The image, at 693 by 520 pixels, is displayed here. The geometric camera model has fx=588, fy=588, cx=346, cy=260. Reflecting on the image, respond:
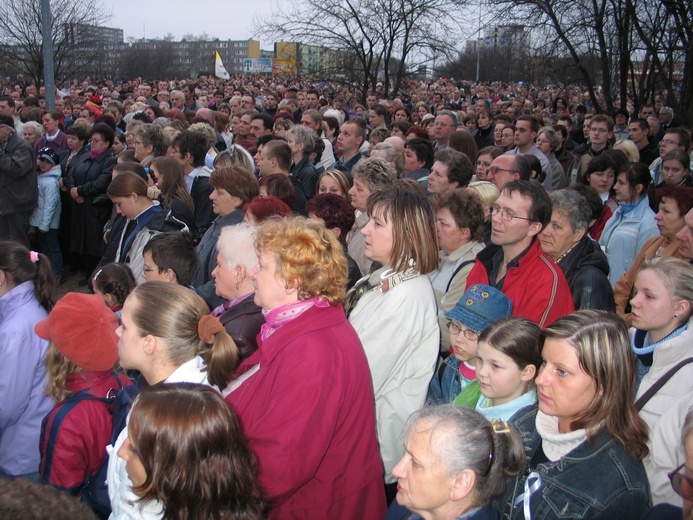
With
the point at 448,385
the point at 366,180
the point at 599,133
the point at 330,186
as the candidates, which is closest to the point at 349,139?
the point at 330,186

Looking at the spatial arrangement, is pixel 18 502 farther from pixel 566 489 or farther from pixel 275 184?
pixel 275 184

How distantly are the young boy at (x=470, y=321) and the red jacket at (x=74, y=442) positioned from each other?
1.63 meters

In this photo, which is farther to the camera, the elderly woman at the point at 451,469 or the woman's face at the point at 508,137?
the woman's face at the point at 508,137

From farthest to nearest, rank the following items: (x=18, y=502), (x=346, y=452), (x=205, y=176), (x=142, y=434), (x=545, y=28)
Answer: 1. (x=545, y=28)
2. (x=205, y=176)
3. (x=346, y=452)
4. (x=142, y=434)
5. (x=18, y=502)

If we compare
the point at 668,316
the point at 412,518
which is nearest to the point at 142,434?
the point at 412,518

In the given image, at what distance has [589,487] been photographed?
1.97 m

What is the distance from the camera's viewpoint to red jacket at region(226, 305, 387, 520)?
1.93 meters

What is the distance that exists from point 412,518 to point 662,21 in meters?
11.9

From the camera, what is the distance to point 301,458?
194cm

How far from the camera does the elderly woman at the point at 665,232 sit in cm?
390

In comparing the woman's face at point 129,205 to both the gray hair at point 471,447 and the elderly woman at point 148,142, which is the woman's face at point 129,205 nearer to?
the elderly woman at point 148,142

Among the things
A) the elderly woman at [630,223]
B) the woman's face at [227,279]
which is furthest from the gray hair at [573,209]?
the woman's face at [227,279]

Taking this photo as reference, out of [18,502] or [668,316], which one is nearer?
[18,502]

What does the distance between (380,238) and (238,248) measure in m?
0.77
